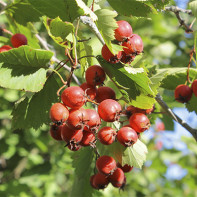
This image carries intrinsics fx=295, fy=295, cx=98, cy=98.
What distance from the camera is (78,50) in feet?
5.91

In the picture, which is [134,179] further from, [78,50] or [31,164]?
[78,50]

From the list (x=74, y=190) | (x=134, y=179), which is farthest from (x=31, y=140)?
(x=134, y=179)

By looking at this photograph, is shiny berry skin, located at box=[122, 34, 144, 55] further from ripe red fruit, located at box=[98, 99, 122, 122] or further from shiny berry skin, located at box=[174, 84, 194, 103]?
shiny berry skin, located at box=[174, 84, 194, 103]

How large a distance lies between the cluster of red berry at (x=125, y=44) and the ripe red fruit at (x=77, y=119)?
0.31 meters

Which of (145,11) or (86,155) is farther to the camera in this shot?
(86,155)

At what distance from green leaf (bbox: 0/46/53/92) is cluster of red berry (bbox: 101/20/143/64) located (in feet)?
1.05

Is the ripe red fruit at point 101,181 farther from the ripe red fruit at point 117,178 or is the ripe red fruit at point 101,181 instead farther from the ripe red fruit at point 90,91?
the ripe red fruit at point 90,91

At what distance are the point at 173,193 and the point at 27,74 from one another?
182 inches

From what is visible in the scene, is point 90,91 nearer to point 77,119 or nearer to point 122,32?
point 77,119

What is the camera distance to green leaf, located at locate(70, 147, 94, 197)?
2.24 metres

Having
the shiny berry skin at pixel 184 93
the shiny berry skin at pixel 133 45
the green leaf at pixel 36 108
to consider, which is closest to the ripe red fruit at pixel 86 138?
the green leaf at pixel 36 108

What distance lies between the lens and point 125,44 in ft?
4.98

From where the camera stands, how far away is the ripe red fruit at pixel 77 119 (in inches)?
57.2

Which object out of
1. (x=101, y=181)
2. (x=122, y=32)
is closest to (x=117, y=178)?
(x=101, y=181)
